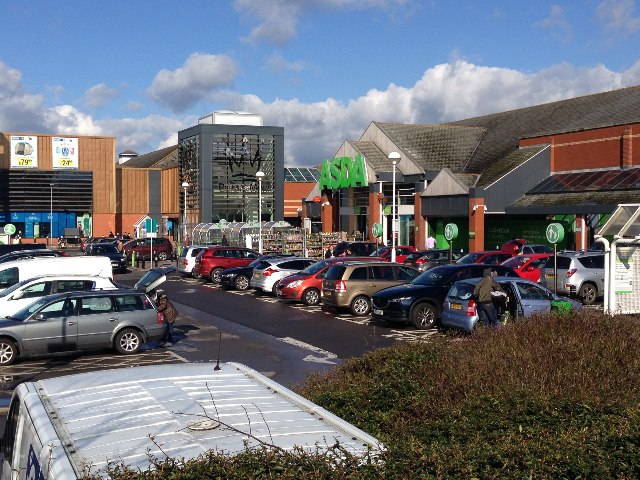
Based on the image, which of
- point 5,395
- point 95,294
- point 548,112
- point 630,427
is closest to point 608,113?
point 548,112

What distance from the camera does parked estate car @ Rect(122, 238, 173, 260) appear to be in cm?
5324

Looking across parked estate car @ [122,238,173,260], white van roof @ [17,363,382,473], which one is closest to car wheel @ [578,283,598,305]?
white van roof @ [17,363,382,473]

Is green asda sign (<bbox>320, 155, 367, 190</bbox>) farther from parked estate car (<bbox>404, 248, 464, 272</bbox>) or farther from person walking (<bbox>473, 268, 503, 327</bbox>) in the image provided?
person walking (<bbox>473, 268, 503, 327</bbox>)

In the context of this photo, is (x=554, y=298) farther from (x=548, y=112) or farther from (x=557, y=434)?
(x=548, y=112)

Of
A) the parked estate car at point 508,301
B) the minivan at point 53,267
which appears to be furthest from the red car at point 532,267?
the minivan at point 53,267

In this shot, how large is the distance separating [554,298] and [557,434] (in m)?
13.9

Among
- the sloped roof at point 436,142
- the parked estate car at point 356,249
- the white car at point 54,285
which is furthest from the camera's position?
the sloped roof at point 436,142

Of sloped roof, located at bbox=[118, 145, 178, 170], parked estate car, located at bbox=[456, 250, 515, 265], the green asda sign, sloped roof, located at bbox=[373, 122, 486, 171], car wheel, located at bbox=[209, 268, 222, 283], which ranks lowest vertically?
car wheel, located at bbox=[209, 268, 222, 283]

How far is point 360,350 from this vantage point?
18328mm

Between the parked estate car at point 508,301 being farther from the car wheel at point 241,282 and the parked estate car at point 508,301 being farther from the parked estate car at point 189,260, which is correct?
the parked estate car at point 189,260

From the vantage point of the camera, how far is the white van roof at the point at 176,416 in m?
4.49

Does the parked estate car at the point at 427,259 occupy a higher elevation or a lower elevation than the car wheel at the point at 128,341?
higher

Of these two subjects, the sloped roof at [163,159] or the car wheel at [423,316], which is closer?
the car wheel at [423,316]

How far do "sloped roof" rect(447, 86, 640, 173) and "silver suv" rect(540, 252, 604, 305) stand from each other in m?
17.8
